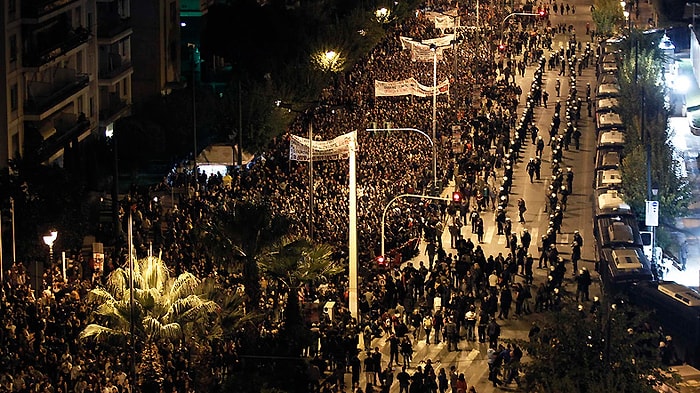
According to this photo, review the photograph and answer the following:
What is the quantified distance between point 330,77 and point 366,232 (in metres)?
34.2

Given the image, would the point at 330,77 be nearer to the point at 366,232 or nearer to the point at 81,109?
the point at 81,109

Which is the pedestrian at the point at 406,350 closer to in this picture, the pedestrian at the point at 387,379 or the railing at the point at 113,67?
the pedestrian at the point at 387,379

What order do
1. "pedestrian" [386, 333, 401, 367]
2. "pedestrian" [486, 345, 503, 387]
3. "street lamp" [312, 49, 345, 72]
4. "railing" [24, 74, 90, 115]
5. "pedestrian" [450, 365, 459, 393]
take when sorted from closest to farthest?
"pedestrian" [450, 365, 459, 393], "pedestrian" [486, 345, 503, 387], "pedestrian" [386, 333, 401, 367], "railing" [24, 74, 90, 115], "street lamp" [312, 49, 345, 72]

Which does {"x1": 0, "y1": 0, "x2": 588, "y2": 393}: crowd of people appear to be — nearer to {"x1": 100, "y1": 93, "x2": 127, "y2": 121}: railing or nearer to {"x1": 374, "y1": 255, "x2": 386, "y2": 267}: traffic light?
{"x1": 374, "y1": 255, "x2": 386, "y2": 267}: traffic light

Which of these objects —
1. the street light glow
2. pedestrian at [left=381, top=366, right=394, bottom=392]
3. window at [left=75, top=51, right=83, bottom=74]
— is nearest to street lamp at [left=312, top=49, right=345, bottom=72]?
window at [left=75, top=51, right=83, bottom=74]

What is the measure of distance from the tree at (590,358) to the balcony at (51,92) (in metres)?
33.3

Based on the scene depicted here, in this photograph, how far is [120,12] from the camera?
93188 millimetres

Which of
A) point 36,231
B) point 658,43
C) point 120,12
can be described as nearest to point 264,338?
point 36,231

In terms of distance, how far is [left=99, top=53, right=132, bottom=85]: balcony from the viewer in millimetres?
88375

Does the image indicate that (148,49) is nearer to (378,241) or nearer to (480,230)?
(480,230)

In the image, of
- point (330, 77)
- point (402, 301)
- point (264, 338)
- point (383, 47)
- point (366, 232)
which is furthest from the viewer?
point (383, 47)

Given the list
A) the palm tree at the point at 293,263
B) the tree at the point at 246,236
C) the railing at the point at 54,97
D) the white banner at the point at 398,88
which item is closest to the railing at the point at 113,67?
the railing at the point at 54,97

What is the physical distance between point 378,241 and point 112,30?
25.4m

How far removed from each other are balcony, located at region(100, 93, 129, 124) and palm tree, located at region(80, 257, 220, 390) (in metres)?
35.3
